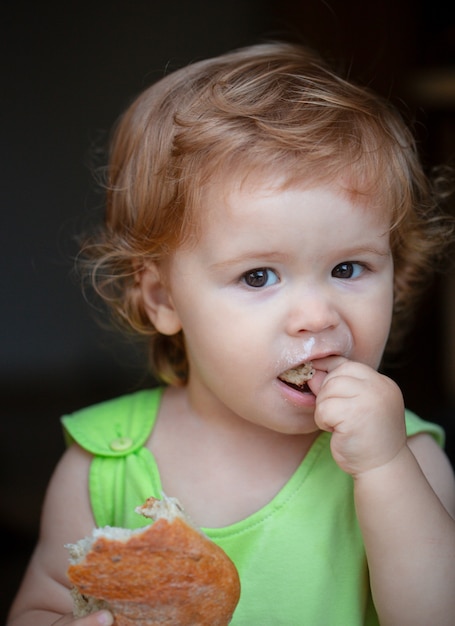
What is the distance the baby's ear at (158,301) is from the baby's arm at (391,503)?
41 cm

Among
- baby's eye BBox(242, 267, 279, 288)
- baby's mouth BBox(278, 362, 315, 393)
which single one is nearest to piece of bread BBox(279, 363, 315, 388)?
baby's mouth BBox(278, 362, 315, 393)

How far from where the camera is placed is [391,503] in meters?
1.24

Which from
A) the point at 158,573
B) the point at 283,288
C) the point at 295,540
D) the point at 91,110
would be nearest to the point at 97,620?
the point at 158,573

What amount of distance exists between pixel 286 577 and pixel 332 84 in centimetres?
83

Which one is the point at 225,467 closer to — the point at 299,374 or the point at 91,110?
the point at 299,374

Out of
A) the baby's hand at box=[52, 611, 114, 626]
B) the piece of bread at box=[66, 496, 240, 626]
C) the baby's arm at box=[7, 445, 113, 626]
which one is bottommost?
the baby's arm at box=[7, 445, 113, 626]

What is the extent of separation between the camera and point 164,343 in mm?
1821

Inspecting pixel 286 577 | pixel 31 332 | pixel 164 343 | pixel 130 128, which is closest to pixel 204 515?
pixel 286 577

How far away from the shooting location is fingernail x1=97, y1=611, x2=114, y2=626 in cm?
114

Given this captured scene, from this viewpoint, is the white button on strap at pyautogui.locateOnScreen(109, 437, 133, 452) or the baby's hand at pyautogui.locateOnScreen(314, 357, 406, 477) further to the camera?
the white button on strap at pyautogui.locateOnScreen(109, 437, 133, 452)

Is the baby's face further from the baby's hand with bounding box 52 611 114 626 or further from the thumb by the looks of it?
the baby's hand with bounding box 52 611 114 626

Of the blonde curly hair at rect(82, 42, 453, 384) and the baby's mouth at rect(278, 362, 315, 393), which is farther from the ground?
the blonde curly hair at rect(82, 42, 453, 384)

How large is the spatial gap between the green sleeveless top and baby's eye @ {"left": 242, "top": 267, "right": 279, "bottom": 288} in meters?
0.35

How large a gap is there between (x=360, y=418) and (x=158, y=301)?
1.69 ft
